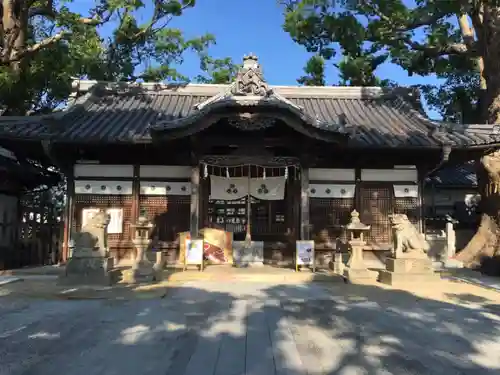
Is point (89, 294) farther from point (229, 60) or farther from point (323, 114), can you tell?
point (229, 60)

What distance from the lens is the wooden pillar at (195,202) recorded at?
12.4 m

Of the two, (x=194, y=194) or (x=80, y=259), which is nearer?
(x=80, y=259)

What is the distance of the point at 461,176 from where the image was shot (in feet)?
69.3

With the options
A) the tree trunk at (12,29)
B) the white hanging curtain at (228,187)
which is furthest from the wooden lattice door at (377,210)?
the tree trunk at (12,29)

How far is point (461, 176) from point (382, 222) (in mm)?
9567

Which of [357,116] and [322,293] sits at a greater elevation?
[357,116]

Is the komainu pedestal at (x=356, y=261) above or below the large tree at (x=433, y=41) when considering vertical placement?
below

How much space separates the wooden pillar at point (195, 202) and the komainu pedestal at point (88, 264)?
9.82ft

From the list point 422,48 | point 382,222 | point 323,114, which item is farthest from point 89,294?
point 422,48

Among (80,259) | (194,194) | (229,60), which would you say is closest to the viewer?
(80,259)

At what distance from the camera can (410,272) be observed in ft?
33.2

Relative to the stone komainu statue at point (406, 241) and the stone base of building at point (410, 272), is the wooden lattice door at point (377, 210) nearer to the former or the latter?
the stone komainu statue at point (406, 241)

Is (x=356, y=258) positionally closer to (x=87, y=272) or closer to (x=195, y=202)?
(x=195, y=202)

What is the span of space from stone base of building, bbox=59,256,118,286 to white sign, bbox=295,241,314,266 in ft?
16.3
